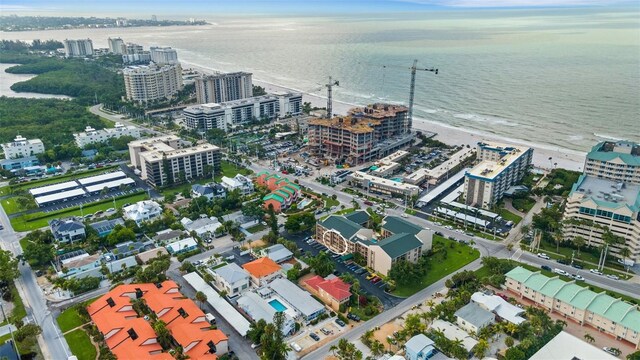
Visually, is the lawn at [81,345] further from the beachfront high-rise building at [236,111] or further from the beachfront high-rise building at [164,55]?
the beachfront high-rise building at [164,55]

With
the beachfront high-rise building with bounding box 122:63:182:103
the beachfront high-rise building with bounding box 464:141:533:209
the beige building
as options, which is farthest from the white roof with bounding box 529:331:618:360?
the beachfront high-rise building with bounding box 122:63:182:103

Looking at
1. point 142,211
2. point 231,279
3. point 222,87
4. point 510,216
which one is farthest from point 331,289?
point 222,87

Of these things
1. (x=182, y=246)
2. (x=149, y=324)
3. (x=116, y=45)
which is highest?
(x=116, y=45)

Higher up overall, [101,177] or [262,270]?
[101,177]

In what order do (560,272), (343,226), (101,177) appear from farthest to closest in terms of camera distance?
(101,177), (343,226), (560,272)

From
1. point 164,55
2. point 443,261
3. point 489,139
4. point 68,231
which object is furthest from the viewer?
point 164,55

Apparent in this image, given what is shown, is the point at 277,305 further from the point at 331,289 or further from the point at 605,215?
the point at 605,215

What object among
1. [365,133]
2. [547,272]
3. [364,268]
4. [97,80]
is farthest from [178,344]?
[97,80]

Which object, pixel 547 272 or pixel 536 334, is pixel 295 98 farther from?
pixel 536 334
